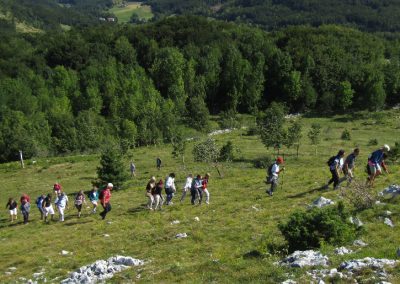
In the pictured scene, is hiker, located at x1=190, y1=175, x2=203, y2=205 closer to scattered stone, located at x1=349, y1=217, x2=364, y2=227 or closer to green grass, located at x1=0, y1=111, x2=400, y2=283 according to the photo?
green grass, located at x1=0, y1=111, x2=400, y2=283

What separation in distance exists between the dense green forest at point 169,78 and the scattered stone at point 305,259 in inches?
2740

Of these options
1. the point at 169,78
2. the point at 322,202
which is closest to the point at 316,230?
the point at 322,202

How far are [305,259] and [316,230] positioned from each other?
2278mm

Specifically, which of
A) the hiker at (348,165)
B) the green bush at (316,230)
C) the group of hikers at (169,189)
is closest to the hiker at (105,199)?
the group of hikers at (169,189)

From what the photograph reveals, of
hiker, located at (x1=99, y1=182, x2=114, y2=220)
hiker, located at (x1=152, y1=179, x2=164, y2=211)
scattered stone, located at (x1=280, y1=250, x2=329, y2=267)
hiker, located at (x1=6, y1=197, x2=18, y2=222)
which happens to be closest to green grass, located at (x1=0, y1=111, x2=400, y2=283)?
scattered stone, located at (x1=280, y1=250, x2=329, y2=267)

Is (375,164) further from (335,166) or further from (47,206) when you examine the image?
(47,206)

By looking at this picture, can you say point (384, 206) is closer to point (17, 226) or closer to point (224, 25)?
point (17, 226)

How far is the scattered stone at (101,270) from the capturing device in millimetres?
17438

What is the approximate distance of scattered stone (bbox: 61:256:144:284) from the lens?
17.4 meters

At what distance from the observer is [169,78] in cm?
11650

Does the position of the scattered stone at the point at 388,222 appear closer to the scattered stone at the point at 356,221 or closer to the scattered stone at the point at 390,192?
the scattered stone at the point at 356,221

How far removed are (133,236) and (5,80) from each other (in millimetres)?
91004

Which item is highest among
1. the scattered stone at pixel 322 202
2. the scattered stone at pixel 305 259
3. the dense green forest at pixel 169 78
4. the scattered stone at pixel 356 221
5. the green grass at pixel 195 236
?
the dense green forest at pixel 169 78

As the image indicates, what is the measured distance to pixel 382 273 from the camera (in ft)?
44.2
